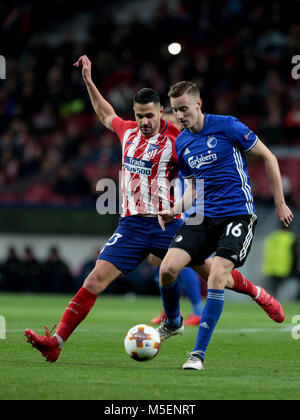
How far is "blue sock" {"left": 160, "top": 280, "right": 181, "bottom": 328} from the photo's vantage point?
763 cm

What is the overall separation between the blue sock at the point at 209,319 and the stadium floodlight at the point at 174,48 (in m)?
15.5

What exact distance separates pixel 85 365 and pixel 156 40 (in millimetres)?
18357

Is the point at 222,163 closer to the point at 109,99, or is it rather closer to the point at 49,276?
the point at 49,276

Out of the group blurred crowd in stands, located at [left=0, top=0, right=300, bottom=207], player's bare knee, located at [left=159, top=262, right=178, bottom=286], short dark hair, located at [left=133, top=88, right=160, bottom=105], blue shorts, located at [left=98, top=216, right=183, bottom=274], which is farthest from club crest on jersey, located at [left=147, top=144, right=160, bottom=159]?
blurred crowd in stands, located at [left=0, top=0, right=300, bottom=207]

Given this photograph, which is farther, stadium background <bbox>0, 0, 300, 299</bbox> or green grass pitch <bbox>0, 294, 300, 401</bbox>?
stadium background <bbox>0, 0, 300, 299</bbox>

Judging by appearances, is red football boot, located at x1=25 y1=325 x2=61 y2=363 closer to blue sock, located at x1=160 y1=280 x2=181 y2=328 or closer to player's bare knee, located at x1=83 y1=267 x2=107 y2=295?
player's bare knee, located at x1=83 y1=267 x2=107 y2=295

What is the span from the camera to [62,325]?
6914 millimetres

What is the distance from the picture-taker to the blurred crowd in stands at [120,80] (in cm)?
2072

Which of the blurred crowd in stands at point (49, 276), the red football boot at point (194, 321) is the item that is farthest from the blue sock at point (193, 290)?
the blurred crowd in stands at point (49, 276)

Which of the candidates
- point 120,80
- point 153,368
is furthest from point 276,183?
point 120,80

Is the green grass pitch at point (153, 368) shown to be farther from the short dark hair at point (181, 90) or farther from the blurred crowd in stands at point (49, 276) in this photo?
the blurred crowd in stands at point (49, 276)

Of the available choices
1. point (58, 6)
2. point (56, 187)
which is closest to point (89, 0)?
point (58, 6)

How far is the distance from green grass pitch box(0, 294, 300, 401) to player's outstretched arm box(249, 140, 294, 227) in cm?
121

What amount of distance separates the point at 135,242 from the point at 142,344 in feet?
3.20
